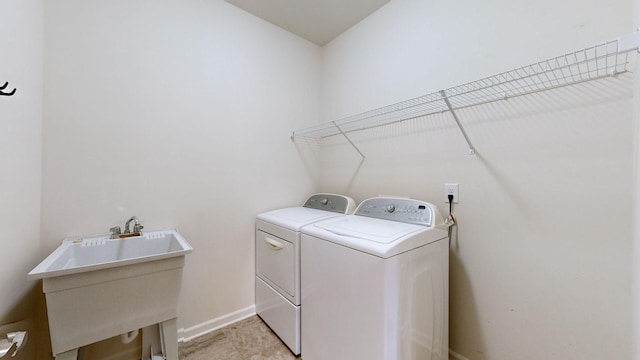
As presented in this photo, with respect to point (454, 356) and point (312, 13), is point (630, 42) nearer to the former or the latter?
point (454, 356)

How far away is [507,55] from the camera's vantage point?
1.27 m

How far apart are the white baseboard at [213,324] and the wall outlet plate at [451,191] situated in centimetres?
176

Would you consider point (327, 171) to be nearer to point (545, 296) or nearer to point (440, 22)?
point (440, 22)

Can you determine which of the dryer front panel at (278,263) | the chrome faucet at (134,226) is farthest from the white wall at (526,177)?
the chrome faucet at (134,226)

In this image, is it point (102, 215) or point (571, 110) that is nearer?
point (571, 110)

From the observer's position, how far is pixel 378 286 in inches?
40.3

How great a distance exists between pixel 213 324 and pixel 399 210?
5.35 feet

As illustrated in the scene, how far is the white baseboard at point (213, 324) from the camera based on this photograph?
167cm

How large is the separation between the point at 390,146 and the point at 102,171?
6.32 ft

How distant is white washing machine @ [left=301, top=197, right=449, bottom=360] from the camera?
1.03m

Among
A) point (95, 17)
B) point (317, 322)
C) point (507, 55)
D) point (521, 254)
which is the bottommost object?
point (317, 322)

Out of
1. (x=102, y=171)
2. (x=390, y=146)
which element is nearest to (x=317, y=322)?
(x=390, y=146)

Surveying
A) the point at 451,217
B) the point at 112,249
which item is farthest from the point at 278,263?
the point at 451,217

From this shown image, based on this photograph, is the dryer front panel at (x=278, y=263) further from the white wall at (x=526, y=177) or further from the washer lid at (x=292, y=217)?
the white wall at (x=526, y=177)
